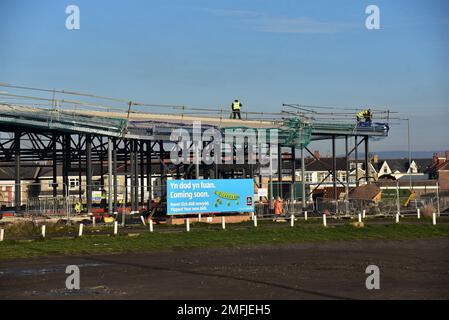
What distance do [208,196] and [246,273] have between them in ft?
71.8

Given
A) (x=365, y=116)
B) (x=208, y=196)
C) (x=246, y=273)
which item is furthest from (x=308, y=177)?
(x=246, y=273)

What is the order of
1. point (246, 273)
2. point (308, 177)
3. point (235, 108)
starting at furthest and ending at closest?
point (308, 177) → point (235, 108) → point (246, 273)

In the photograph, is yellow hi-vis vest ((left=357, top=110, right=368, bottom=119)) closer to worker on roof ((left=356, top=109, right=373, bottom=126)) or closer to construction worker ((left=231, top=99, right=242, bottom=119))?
worker on roof ((left=356, top=109, right=373, bottom=126))

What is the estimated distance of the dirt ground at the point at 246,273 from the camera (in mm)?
17031

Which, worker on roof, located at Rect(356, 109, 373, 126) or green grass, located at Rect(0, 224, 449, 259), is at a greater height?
worker on roof, located at Rect(356, 109, 373, 126)

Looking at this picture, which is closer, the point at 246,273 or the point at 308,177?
the point at 246,273

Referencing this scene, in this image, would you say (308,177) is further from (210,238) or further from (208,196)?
(210,238)

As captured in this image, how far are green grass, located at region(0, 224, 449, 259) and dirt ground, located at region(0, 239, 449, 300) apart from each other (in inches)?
66.9

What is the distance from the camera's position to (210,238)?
3300 centimetres

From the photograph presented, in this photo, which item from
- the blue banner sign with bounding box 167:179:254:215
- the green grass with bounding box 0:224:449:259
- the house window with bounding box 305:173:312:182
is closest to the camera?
the green grass with bounding box 0:224:449:259

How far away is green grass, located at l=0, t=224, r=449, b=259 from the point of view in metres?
28.9

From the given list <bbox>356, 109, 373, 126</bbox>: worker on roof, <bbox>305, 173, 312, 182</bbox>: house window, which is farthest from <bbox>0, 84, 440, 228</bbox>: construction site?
<bbox>305, 173, 312, 182</bbox>: house window

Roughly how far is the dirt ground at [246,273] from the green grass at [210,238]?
1.70 m
